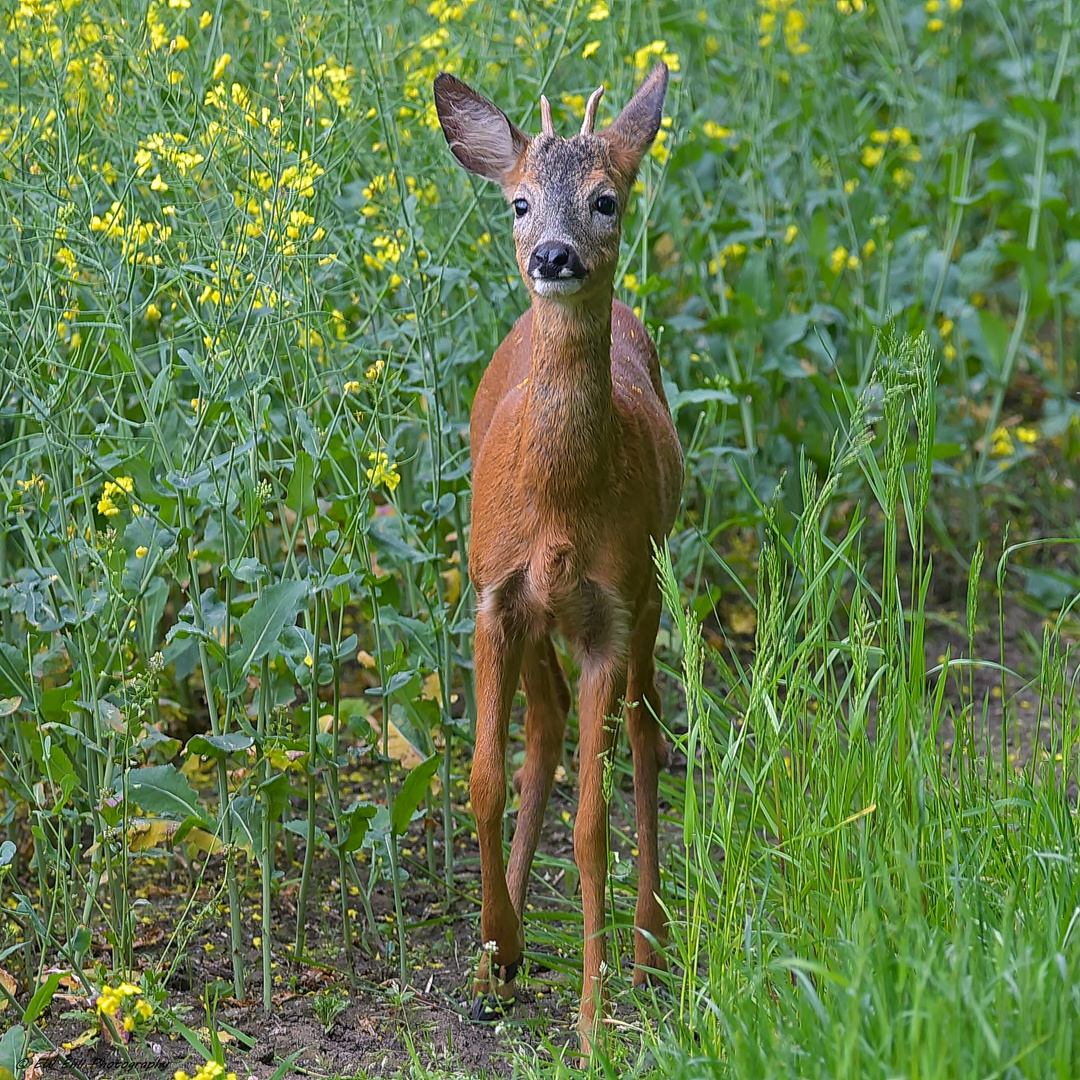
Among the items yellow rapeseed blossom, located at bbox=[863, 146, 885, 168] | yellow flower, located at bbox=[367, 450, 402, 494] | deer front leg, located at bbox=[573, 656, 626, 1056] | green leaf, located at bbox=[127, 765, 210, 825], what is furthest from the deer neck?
yellow rapeseed blossom, located at bbox=[863, 146, 885, 168]

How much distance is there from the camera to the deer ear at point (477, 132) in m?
3.96

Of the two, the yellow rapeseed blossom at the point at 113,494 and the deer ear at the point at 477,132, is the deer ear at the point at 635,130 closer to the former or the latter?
the deer ear at the point at 477,132

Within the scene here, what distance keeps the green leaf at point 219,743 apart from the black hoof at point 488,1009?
900 millimetres

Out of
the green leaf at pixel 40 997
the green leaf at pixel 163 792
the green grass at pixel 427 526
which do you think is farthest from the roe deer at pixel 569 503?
the green leaf at pixel 40 997

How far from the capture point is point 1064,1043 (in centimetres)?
267

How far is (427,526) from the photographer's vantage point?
4.62m

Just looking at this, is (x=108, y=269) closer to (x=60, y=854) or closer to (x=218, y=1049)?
(x=60, y=854)

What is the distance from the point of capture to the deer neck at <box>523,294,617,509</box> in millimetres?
3779

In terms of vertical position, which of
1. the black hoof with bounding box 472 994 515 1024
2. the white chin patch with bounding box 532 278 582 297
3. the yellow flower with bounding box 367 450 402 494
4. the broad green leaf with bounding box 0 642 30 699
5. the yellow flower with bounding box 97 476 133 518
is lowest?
the black hoof with bounding box 472 994 515 1024

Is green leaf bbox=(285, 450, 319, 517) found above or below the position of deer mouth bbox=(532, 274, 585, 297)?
below

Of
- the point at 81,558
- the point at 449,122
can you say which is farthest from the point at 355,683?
the point at 449,122

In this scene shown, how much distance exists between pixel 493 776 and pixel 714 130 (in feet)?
10.7

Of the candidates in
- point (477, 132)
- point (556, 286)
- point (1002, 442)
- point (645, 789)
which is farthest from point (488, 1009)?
point (1002, 442)

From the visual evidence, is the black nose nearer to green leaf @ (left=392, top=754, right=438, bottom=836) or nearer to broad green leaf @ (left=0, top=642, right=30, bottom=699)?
green leaf @ (left=392, top=754, right=438, bottom=836)
